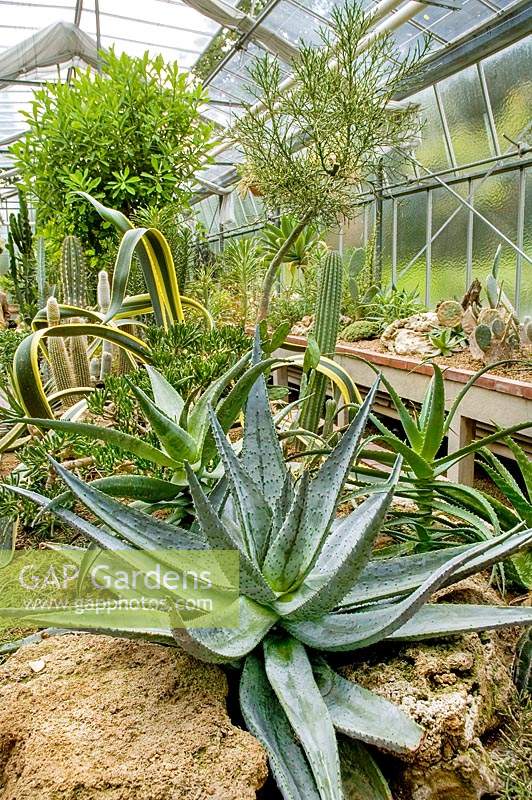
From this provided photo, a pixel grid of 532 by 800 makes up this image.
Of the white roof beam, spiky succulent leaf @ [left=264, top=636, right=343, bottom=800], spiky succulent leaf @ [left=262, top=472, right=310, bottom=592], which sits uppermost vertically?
the white roof beam

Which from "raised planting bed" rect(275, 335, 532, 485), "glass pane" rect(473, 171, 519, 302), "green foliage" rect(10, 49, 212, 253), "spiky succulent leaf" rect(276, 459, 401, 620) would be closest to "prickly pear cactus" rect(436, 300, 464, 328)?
"raised planting bed" rect(275, 335, 532, 485)

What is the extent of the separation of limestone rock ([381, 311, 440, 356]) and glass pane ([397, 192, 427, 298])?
1.65 meters

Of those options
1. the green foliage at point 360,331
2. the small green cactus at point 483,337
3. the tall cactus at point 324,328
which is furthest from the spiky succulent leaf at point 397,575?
the green foliage at point 360,331

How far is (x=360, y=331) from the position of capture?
5586mm

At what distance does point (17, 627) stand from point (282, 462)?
688 mm

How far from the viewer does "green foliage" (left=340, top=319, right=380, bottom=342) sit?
18.4 ft

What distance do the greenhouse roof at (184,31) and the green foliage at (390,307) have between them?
2334 mm

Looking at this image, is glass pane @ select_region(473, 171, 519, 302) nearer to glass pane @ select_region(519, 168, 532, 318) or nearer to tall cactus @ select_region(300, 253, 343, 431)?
glass pane @ select_region(519, 168, 532, 318)

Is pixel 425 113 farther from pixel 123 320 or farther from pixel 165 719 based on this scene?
pixel 165 719

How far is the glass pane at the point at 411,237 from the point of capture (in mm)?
6887

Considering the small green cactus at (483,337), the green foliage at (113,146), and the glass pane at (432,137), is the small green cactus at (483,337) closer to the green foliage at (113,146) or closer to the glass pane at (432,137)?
the green foliage at (113,146)

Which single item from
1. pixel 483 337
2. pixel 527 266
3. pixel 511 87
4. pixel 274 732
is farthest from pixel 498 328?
pixel 274 732

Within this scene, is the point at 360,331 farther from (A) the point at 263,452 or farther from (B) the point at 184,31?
(B) the point at 184,31

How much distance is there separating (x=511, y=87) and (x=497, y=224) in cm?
123
